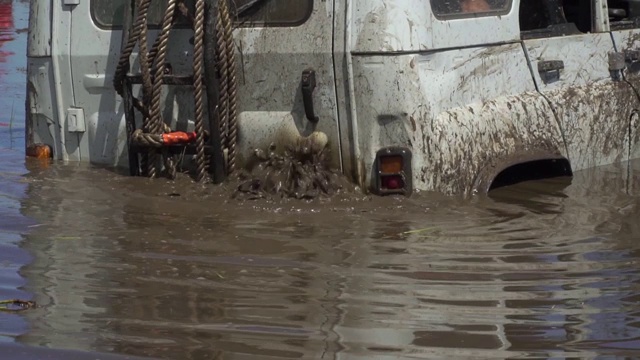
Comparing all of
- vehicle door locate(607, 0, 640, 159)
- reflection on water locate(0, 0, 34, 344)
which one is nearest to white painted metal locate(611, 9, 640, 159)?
vehicle door locate(607, 0, 640, 159)

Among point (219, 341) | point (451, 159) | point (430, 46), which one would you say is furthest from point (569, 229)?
point (219, 341)

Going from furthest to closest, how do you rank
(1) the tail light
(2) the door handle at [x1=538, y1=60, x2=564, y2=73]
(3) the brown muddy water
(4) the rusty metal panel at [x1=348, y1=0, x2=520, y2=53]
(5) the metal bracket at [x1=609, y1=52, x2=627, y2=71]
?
1. (5) the metal bracket at [x1=609, y1=52, x2=627, y2=71]
2. (2) the door handle at [x1=538, y1=60, x2=564, y2=73]
3. (1) the tail light
4. (4) the rusty metal panel at [x1=348, y1=0, x2=520, y2=53]
5. (3) the brown muddy water

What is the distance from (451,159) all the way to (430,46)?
571 millimetres

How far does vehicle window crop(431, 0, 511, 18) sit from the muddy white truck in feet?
0.03

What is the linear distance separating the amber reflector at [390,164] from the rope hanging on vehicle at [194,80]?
796 millimetres

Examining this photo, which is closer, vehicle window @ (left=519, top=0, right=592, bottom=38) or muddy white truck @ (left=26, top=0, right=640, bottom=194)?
muddy white truck @ (left=26, top=0, right=640, bottom=194)

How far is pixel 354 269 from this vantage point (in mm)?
5184

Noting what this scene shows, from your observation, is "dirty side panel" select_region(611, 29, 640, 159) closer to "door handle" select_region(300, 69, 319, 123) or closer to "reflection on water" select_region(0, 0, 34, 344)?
"door handle" select_region(300, 69, 319, 123)

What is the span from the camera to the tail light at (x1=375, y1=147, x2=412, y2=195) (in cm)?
590

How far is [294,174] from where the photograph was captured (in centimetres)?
608

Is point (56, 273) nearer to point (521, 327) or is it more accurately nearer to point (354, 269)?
point (354, 269)

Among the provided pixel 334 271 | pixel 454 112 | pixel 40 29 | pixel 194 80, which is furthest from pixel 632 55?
pixel 40 29

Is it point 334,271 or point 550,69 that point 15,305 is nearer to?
point 334,271

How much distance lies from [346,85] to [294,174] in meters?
0.54
